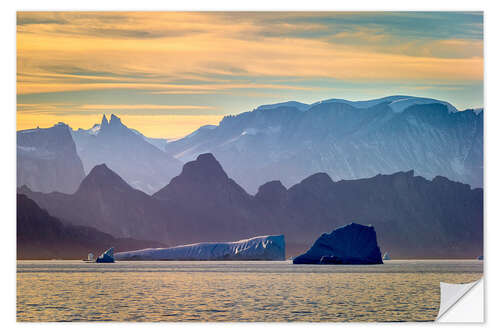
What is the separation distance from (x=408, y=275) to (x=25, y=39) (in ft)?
52.5

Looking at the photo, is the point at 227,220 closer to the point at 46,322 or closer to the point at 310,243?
the point at 310,243

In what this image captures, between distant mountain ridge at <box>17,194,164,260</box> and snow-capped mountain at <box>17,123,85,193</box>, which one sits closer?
snow-capped mountain at <box>17,123,85,193</box>

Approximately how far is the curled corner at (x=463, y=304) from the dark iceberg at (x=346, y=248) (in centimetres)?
1068

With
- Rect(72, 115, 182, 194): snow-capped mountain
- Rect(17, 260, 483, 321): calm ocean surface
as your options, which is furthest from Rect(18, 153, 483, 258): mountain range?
Rect(17, 260, 483, 321): calm ocean surface

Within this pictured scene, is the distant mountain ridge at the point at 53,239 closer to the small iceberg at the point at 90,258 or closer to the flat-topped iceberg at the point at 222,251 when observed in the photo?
the small iceberg at the point at 90,258

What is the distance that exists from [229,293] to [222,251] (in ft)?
36.9

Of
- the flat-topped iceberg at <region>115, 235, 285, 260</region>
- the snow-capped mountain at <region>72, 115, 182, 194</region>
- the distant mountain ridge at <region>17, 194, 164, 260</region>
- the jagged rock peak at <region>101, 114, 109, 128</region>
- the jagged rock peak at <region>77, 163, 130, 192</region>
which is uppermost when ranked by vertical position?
the jagged rock peak at <region>101, 114, 109, 128</region>

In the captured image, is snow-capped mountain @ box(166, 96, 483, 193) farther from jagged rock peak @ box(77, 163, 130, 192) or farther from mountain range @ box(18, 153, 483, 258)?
jagged rock peak @ box(77, 163, 130, 192)

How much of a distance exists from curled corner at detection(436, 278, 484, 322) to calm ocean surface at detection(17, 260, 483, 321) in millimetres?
257

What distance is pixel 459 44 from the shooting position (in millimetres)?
20641

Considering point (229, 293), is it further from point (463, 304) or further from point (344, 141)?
point (344, 141)

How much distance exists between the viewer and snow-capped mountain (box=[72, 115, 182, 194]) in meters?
23.5

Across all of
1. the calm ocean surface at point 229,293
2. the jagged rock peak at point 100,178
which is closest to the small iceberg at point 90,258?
the calm ocean surface at point 229,293
